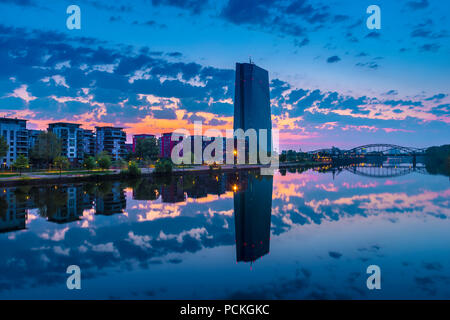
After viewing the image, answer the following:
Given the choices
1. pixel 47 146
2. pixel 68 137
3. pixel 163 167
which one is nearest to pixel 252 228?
pixel 163 167

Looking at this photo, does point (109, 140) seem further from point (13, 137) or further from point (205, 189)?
point (205, 189)

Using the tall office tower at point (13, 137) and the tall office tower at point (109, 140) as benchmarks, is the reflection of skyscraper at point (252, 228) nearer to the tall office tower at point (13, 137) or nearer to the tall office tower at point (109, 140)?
the tall office tower at point (13, 137)

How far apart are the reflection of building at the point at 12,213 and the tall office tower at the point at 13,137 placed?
54.0 meters

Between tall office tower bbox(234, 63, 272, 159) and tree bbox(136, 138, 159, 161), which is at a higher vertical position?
tall office tower bbox(234, 63, 272, 159)

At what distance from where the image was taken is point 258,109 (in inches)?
7470

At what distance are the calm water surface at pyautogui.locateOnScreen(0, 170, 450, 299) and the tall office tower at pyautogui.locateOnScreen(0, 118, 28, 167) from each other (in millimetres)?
60560

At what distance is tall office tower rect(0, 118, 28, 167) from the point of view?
71750 mm

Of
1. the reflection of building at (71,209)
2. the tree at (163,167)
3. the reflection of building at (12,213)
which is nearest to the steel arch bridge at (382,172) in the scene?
the tree at (163,167)

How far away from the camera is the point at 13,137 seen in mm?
Result: 73750

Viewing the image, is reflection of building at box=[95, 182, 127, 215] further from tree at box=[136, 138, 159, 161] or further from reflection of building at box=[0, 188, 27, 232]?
tree at box=[136, 138, 159, 161]

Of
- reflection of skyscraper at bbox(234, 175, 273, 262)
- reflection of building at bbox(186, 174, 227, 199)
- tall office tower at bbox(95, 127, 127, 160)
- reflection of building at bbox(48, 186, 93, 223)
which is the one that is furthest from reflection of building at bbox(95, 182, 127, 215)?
tall office tower at bbox(95, 127, 127, 160)

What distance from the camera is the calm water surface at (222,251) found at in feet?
29.7

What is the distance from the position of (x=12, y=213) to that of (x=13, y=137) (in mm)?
66453
